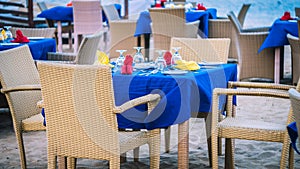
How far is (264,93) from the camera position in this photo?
11.8ft

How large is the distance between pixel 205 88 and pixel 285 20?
375cm

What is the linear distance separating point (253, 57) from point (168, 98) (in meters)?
3.72

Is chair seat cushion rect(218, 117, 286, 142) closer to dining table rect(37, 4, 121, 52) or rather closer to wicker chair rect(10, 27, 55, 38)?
wicker chair rect(10, 27, 55, 38)

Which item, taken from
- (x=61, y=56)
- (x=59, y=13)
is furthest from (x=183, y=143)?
(x=59, y=13)

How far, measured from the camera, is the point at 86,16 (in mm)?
9164

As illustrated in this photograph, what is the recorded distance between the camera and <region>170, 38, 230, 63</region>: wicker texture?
4527mm

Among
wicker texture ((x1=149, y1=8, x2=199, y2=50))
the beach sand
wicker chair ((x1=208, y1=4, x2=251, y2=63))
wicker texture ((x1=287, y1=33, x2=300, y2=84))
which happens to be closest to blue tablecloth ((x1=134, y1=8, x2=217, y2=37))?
wicker chair ((x1=208, y1=4, x2=251, y2=63))

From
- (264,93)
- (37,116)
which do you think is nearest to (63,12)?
(37,116)

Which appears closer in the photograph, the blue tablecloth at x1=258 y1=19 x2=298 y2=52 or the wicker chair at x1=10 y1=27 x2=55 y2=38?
the wicker chair at x1=10 y1=27 x2=55 y2=38

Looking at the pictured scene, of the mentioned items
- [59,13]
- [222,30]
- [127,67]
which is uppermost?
[59,13]

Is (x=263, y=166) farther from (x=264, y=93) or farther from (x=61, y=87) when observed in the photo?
(x=61, y=87)

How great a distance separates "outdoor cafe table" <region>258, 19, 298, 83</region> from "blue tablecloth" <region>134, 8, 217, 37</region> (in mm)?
1564

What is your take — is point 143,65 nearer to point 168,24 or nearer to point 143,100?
point 143,100

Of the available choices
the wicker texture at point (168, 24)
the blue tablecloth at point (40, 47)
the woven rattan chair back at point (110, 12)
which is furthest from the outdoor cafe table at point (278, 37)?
the woven rattan chair back at point (110, 12)
